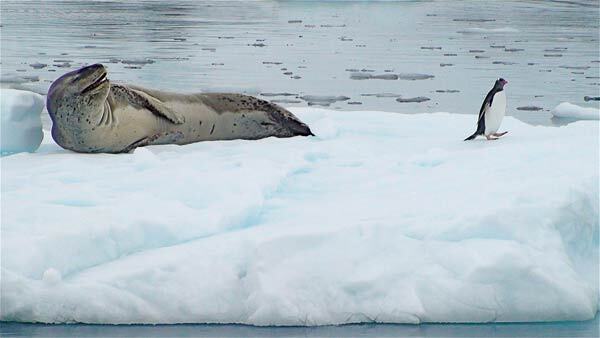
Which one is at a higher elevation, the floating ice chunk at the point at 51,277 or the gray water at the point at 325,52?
the floating ice chunk at the point at 51,277

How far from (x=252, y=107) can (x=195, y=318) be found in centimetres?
280

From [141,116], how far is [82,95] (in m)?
0.36

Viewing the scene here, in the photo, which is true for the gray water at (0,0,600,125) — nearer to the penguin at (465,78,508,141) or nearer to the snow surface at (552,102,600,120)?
the snow surface at (552,102,600,120)

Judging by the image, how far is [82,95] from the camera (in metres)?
5.28

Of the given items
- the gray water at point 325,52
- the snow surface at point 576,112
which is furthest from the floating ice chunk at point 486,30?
the snow surface at point 576,112

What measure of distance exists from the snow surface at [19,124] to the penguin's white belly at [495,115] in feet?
7.02

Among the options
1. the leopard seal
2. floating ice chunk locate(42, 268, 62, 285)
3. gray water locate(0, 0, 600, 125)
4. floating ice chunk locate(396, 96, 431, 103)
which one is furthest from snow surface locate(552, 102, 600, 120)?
floating ice chunk locate(42, 268, 62, 285)

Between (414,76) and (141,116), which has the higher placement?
(141,116)

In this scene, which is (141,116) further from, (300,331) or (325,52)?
(325,52)

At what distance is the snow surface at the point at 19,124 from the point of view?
17.5 feet

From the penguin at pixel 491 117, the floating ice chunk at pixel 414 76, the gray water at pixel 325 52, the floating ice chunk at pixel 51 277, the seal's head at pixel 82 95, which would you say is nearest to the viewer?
the floating ice chunk at pixel 51 277

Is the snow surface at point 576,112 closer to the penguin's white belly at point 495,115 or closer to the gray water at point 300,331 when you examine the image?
the penguin's white belly at point 495,115

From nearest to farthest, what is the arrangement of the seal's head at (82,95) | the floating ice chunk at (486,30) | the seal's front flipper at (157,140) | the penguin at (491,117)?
the seal's head at (82,95) → the seal's front flipper at (157,140) → the penguin at (491,117) → the floating ice chunk at (486,30)

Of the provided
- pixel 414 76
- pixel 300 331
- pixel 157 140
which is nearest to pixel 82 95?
pixel 157 140
